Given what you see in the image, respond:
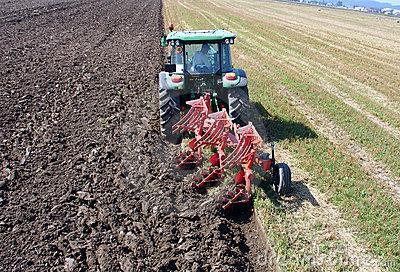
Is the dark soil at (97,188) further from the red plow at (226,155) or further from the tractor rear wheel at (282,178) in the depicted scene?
the tractor rear wheel at (282,178)

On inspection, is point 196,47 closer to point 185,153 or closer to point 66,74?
point 185,153

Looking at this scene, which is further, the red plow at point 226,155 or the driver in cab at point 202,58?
the driver in cab at point 202,58

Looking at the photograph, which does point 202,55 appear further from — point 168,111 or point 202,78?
point 168,111

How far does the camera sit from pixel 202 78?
7879mm

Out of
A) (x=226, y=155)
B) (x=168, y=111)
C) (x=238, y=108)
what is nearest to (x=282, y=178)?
(x=226, y=155)

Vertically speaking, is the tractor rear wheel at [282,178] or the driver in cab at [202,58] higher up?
the driver in cab at [202,58]

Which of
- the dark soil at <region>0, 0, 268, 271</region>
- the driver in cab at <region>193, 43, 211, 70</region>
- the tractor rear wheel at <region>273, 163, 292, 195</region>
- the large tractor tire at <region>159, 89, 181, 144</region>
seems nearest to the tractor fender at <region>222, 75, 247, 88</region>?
the driver in cab at <region>193, 43, 211, 70</region>

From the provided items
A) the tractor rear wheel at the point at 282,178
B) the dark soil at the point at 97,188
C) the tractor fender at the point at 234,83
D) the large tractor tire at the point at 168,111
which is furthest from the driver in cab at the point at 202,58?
the tractor rear wheel at the point at 282,178

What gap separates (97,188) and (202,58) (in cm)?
317

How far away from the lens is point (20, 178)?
612 cm

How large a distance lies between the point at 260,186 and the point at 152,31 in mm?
15608

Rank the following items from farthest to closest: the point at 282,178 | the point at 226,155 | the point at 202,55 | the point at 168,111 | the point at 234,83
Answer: the point at 202,55 → the point at 168,111 → the point at 234,83 → the point at 226,155 → the point at 282,178

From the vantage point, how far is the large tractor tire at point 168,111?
25.5 ft

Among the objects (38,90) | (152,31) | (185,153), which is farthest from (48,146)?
(152,31)
